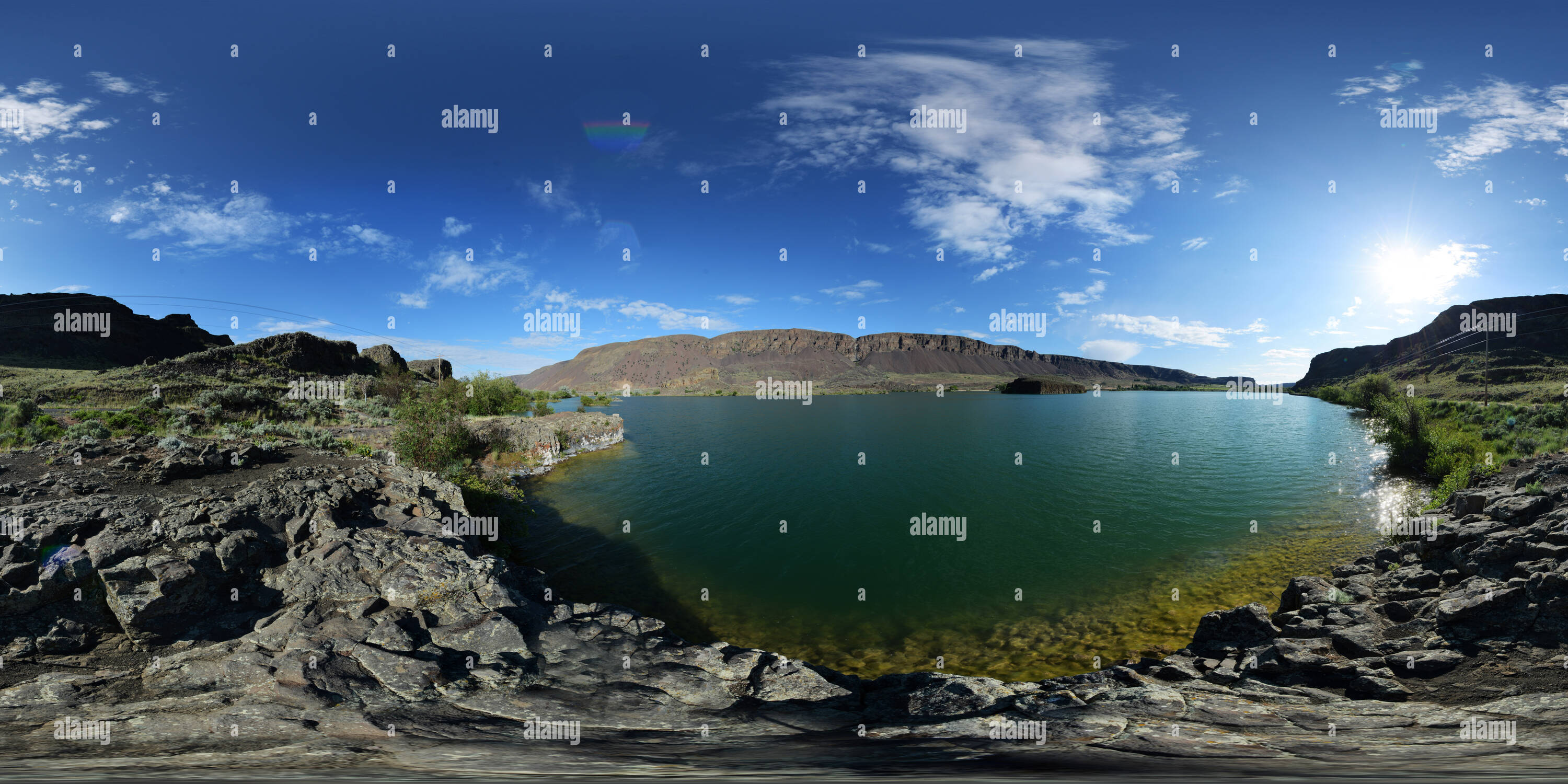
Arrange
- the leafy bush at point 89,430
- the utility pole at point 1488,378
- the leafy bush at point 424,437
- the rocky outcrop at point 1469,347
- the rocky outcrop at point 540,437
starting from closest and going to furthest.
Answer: the leafy bush at point 89,430
the leafy bush at point 424,437
the rocky outcrop at point 540,437
the utility pole at point 1488,378
the rocky outcrop at point 1469,347

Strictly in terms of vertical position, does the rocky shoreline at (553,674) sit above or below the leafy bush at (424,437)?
below

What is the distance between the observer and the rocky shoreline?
17.1 feet

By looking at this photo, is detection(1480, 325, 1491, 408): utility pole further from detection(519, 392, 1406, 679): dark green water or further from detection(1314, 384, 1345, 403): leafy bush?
detection(1314, 384, 1345, 403): leafy bush

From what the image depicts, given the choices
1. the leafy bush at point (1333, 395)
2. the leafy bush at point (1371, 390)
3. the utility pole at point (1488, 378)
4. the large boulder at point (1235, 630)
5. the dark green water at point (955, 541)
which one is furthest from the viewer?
the leafy bush at point (1333, 395)

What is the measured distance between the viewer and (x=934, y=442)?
4916 centimetres

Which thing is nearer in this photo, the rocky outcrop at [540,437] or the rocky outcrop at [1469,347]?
the rocky outcrop at [540,437]

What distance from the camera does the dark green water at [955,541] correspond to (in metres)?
13.1

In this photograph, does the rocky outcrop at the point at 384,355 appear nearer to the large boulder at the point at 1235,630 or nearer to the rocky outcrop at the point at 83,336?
the rocky outcrop at the point at 83,336

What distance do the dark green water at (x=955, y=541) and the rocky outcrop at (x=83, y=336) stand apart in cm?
6346

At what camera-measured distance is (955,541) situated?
1969 centimetres

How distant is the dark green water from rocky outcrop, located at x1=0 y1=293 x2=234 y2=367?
63.5m

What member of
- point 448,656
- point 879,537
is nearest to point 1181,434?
point 879,537

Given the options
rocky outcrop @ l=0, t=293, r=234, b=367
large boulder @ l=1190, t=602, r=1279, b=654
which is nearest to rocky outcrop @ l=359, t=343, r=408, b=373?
rocky outcrop @ l=0, t=293, r=234, b=367

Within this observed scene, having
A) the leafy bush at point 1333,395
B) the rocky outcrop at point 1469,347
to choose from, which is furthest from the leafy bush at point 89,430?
the leafy bush at point 1333,395
